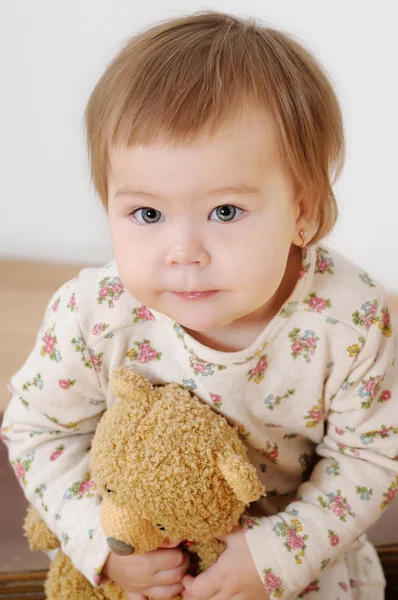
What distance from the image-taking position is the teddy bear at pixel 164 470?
2.47 feet

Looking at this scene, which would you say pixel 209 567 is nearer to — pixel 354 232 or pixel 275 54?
pixel 275 54

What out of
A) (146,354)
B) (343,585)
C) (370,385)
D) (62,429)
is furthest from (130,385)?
(343,585)

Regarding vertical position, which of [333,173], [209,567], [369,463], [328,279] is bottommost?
[209,567]

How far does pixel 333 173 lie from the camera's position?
826 mm

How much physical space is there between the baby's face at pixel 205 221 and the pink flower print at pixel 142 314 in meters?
0.10

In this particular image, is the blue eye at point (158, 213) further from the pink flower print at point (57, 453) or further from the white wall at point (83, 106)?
the white wall at point (83, 106)

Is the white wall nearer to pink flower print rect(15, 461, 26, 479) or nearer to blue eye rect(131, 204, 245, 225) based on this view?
blue eye rect(131, 204, 245, 225)

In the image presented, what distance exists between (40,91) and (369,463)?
0.87 m

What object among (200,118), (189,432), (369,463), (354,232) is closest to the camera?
(200,118)

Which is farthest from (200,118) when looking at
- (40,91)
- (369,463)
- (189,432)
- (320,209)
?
(40,91)

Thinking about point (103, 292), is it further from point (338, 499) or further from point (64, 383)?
point (338, 499)

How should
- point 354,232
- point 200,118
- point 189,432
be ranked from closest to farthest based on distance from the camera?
point 200,118, point 189,432, point 354,232

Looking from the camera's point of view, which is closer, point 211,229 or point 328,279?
point 211,229

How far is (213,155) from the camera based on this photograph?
644 mm
